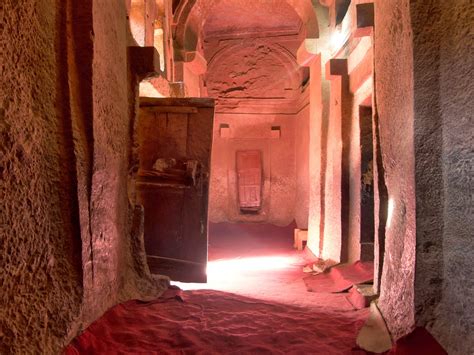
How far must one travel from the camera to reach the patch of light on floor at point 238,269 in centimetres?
562

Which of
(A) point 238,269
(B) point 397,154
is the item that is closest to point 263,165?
(A) point 238,269

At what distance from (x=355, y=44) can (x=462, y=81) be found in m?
3.68

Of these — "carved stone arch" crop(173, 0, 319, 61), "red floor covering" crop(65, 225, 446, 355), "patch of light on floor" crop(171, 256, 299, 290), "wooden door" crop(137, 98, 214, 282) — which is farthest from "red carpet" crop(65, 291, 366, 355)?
"carved stone arch" crop(173, 0, 319, 61)

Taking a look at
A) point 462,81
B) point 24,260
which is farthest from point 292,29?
point 24,260

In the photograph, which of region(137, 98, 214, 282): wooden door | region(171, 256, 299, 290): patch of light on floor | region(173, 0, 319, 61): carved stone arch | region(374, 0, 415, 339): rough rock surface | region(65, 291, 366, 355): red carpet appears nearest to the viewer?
region(374, 0, 415, 339): rough rock surface

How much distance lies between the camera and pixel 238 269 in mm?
7125

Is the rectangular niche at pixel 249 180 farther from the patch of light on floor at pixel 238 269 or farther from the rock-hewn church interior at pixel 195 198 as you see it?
the rock-hewn church interior at pixel 195 198

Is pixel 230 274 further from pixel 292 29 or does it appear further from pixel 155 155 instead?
pixel 292 29

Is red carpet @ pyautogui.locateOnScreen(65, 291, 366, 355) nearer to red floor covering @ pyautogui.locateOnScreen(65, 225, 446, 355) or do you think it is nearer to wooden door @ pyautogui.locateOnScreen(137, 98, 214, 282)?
red floor covering @ pyautogui.locateOnScreen(65, 225, 446, 355)

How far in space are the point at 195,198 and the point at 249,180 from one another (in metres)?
6.13

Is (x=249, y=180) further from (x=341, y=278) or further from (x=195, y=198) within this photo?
(x=195, y=198)

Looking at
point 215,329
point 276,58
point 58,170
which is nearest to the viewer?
point 58,170

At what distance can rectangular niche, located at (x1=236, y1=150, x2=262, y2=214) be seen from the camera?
36.1 ft

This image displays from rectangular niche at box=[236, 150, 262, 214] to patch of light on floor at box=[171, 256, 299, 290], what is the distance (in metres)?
2.73
